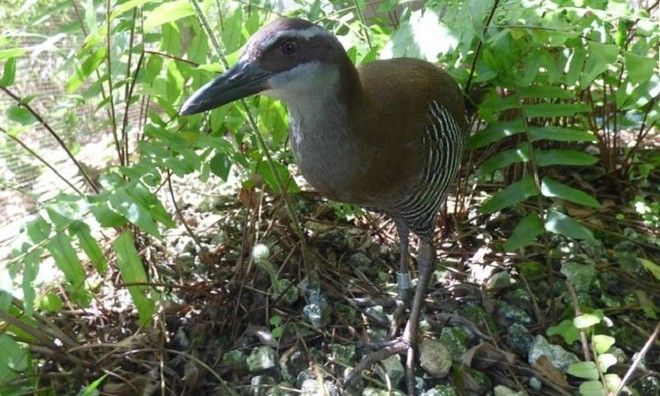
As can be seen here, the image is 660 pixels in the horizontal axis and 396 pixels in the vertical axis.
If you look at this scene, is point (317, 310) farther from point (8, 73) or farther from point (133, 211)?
point (8, 73)

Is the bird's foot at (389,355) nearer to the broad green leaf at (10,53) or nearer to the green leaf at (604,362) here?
the green leaf at (604,362)

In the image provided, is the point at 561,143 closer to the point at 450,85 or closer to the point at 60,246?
the point at 450,85

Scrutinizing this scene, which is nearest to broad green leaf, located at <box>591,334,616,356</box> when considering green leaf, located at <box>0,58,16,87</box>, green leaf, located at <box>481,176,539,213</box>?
green leaf, located at <box>481,176,539,213</box>

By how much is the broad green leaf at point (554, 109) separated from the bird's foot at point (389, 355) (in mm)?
982

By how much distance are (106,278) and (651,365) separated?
2148 mm

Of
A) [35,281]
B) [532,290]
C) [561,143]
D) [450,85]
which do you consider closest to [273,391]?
[35,281]

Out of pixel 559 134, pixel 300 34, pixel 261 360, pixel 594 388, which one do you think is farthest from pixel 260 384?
pixel 559 134

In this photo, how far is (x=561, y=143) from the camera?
9.58ft

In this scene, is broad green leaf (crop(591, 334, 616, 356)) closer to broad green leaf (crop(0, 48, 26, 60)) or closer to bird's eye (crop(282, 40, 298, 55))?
bird's eye (crop(282, 40, 298, 55))

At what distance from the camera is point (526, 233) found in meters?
2.07

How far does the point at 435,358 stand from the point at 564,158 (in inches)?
35.2

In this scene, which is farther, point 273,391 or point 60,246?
point 273,391

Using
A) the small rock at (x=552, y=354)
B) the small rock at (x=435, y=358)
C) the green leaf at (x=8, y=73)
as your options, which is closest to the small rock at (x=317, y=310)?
the small rock at (x=435, y=358)

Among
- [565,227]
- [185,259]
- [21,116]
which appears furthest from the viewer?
[185,259]
